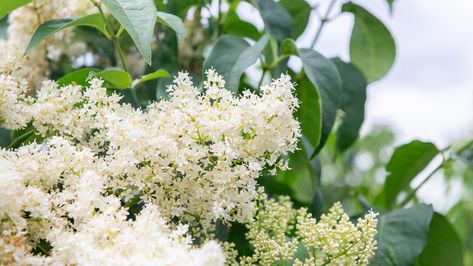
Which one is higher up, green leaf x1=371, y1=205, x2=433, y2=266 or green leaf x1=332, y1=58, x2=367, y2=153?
green leaf x1=332, y1=58, x2=367, y2=153

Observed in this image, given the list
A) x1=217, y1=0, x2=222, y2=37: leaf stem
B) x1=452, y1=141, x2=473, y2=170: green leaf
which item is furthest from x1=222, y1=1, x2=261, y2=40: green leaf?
x1=452, y1=141, x2=473, y2=170: green leaf

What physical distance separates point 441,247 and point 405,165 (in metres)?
0.15

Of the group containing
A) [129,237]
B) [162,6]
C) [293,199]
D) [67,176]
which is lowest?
[129,237]

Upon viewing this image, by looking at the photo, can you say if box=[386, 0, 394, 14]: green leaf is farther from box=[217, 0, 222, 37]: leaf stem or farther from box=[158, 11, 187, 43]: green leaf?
box=[158, 11, 187, 43]: green leaf

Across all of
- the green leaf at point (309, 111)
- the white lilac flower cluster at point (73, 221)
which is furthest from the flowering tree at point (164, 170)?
the green leaf at point (309, 111)

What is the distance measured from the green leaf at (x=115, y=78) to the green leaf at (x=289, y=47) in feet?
0.69

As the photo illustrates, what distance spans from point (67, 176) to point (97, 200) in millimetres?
64

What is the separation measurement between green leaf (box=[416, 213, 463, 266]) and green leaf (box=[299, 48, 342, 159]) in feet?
0.85

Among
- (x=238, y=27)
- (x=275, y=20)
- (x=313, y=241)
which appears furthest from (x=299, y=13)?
(x=313, y=241)

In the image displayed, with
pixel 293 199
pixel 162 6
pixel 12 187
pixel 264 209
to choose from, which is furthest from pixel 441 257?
pixel 12 187

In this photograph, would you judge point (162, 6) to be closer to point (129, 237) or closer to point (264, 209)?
point (264, 209)

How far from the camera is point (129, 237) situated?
51cm

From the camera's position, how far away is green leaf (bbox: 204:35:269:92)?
0.81 meters

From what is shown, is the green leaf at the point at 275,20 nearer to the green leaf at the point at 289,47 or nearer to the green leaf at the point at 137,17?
the green leaf at the point at 289,47
